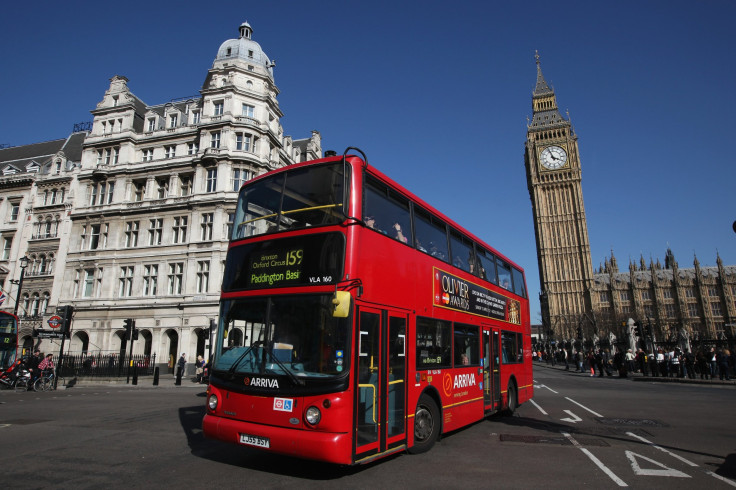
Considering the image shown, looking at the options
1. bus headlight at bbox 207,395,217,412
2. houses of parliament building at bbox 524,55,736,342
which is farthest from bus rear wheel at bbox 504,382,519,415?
houses of parliament building at bbox 524,55,736,342

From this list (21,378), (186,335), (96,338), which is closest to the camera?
(21,378)

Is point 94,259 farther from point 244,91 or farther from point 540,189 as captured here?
point 540,189

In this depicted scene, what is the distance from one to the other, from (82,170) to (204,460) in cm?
3810

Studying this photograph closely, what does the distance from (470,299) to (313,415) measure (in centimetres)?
516

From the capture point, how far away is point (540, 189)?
97.2 m

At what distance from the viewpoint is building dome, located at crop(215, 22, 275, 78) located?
3526cm

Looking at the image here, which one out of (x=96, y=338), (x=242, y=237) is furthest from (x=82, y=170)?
(x=242, y=237)

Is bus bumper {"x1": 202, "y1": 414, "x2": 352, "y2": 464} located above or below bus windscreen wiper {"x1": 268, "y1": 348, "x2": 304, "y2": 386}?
below

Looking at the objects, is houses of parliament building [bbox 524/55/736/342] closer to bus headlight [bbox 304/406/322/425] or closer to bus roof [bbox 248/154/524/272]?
bus roof [bbox 248/154/524/272]

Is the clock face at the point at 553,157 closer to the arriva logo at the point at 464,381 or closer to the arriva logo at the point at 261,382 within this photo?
the arriva logo at the point at 464,381

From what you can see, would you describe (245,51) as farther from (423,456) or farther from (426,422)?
(423,456)

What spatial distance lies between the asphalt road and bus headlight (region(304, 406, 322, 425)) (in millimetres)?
877

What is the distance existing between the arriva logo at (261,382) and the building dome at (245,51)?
34.8 meters

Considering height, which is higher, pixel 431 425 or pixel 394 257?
pixel 394 257
